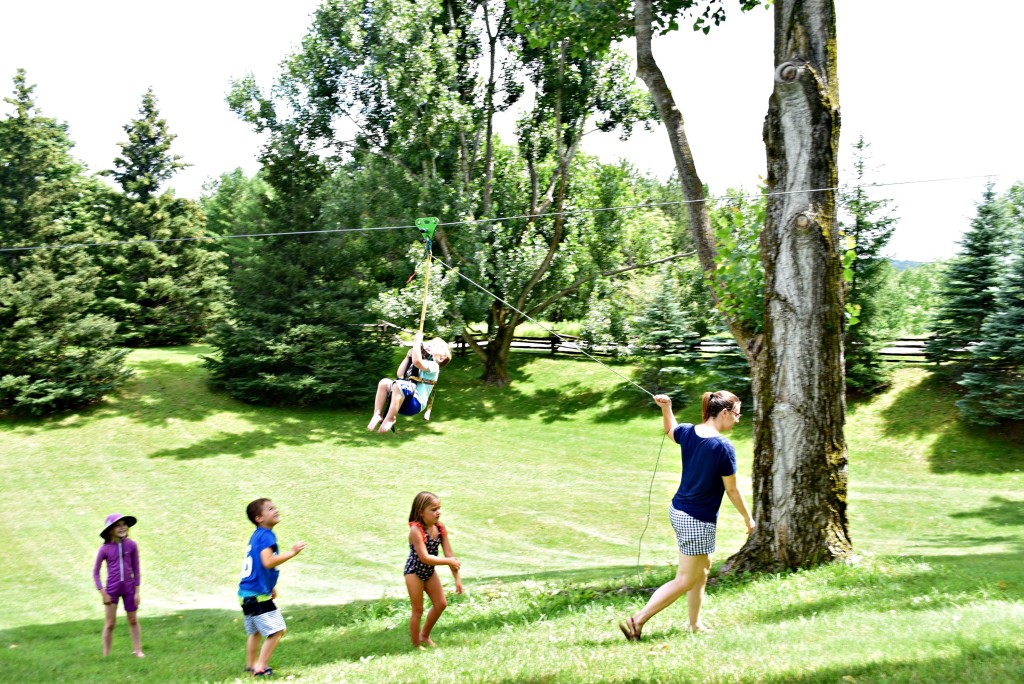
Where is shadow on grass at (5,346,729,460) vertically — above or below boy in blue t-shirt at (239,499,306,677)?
below

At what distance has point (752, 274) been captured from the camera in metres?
10.8

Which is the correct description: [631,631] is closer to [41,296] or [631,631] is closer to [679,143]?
[679,143]

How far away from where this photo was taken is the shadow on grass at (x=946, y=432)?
23.2 m

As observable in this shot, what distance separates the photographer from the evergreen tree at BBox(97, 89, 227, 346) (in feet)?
120

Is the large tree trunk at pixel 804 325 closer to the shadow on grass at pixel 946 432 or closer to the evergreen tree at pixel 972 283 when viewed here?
the shadow on grass at pixel 946 432

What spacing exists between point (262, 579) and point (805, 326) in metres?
6.33

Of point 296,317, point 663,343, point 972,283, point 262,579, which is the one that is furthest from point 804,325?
point 296,317

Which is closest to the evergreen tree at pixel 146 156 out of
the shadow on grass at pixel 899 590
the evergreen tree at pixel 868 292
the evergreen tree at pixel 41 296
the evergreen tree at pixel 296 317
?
the evergreen tree at pixel 41 296

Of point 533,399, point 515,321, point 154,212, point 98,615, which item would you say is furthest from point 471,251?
point 98,615

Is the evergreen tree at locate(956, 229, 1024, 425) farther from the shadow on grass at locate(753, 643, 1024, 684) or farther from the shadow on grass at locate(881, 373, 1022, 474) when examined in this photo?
the shadow on grass at locate(753, 643, 1024, 684)

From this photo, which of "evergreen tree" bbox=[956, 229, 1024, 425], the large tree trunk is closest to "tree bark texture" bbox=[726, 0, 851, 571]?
the large tree trunk

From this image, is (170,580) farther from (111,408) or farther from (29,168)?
(29,168)

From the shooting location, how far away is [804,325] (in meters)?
9.77

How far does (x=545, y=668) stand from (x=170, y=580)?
40.3 feet
